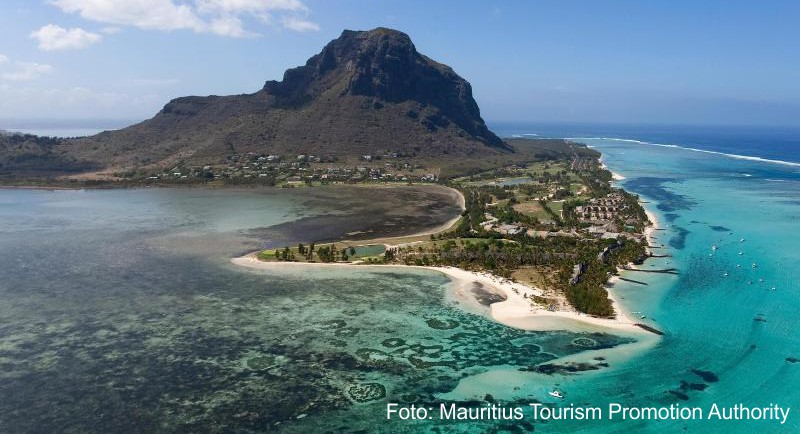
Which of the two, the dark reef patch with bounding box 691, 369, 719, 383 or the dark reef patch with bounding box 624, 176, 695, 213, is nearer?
the dark reef patch with bounding box 691, 369, 719, 383

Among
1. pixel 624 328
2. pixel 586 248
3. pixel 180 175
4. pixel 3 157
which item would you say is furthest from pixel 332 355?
pixel 3 157

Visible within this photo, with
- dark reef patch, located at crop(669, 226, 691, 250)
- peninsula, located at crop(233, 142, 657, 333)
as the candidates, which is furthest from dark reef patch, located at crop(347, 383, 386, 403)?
dark reef patch, located at crop(669, 226, 691, 250)

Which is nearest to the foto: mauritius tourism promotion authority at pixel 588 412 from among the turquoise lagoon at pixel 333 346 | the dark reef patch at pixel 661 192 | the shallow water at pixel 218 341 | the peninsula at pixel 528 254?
the turquoise lagoon at pixel 333 346

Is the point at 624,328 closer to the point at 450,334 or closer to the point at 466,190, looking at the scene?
the point at 450,334

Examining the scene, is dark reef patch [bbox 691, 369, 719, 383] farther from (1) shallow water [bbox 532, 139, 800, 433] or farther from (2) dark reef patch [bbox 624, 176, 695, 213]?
(2) dark reef patch [bbox 624, 176, 695, 213]

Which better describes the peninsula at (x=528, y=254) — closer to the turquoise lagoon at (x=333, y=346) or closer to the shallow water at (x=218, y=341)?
the turquoise lagoon at (x=333, y=346)

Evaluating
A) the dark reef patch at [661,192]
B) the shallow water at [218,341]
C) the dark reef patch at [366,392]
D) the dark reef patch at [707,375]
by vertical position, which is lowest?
the dark reef patch at [707,375]

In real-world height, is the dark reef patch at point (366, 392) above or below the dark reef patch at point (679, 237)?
below

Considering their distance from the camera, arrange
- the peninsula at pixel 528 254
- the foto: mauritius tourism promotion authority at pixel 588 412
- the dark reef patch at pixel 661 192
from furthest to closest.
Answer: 1. the dark reef patch at pixel 661 192
2. the peninsula at pixel 528 254
3. the foto: mauritius tourism promotion authority at pixel 588 412

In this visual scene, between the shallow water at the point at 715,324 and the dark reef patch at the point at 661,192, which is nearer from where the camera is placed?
the shallow water at the point at 715,324

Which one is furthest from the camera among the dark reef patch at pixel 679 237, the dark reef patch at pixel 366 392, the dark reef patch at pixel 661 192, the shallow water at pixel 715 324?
the dark reef patch at pixel 661 192
